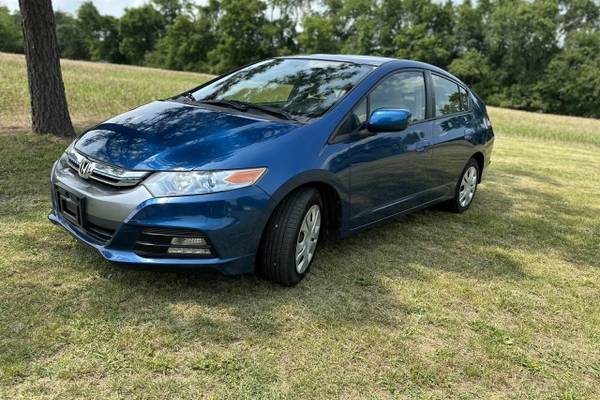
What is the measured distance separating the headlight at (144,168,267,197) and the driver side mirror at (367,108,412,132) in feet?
4.10

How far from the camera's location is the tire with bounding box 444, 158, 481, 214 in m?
5.83

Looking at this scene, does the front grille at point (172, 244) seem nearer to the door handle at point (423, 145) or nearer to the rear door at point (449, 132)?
the door handle at point (423, 145)

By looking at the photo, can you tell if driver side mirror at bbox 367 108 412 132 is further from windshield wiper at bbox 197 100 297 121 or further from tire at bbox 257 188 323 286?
tire at bbox 257 188 323 286

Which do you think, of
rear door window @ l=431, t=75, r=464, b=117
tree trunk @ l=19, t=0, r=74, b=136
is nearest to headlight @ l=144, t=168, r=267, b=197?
rear door window @ l=431, t=75, r=464, b=117

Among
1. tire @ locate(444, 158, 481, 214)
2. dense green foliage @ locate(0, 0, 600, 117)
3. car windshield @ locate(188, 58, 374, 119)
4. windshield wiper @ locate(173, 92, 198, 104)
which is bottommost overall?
tire @ locate(444, 158, 481, 214)

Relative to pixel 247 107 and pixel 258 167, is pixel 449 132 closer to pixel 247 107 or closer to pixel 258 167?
pixel 247 107

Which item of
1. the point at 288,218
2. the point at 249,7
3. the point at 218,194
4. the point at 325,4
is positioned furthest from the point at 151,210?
the point at 325,4

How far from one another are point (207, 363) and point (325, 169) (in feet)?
5.01

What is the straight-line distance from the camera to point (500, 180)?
8273 millimetres

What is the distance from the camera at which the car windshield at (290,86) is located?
3986mm

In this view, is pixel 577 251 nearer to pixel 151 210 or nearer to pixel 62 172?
pixel 151 210

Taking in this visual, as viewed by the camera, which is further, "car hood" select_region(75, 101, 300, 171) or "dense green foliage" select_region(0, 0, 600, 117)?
"dense green foliage" select_region(0, 0, 600, 117)

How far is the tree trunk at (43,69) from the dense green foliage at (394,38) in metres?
49.8

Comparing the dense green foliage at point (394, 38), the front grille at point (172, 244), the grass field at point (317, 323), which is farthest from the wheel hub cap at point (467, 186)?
the dense green foliage at point (394, 38)
